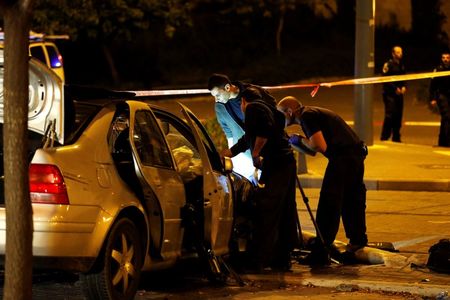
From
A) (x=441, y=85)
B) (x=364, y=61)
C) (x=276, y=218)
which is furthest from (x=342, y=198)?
(x=441, y=85)

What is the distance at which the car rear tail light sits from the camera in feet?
21.1

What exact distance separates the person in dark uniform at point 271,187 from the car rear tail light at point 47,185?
2.37m

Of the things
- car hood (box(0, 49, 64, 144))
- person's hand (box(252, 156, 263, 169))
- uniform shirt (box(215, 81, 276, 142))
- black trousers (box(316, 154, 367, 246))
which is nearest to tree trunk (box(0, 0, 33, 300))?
car hood (box(0, 49, 64, 144))

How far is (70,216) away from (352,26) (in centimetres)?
3653

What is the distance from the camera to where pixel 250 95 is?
878cm

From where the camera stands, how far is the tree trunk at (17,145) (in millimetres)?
5188

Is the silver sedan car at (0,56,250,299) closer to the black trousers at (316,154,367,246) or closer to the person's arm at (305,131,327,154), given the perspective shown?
the person's arm at (305,131,327,154)

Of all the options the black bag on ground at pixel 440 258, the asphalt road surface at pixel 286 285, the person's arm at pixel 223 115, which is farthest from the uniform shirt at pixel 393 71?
the black bag on ground at pixel 440 258

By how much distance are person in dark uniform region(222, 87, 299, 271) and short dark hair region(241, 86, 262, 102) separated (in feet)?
0.33

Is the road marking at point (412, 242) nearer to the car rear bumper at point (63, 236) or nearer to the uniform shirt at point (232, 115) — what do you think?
the uniform shirt at point (232, 115)

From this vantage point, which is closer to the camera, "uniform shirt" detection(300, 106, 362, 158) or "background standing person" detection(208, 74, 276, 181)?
"uniform shirt" detection(300, 106, 362, 158)

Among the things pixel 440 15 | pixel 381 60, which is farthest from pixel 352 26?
pixel 440 15

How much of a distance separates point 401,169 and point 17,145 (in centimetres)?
1014

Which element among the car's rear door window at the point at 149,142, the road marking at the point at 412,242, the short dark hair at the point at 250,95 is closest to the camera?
the car's rear door window at the point at 149,142
